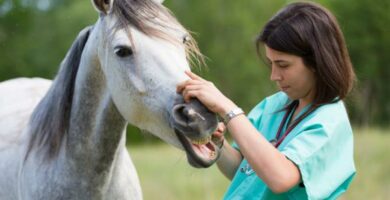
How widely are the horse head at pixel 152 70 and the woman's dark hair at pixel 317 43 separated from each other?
1.22 ft

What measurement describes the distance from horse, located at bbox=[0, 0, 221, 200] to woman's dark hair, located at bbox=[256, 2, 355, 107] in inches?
14.7

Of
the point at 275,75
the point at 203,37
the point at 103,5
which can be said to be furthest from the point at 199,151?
the point at 203,37

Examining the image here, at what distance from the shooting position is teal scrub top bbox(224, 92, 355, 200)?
8.06 feet

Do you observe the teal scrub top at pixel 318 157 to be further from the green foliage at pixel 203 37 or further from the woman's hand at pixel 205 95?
the green foliage at pixel 203 37

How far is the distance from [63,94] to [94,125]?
24cm

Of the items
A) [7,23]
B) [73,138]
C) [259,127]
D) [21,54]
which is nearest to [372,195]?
[259,127]

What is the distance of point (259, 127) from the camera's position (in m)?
2.92

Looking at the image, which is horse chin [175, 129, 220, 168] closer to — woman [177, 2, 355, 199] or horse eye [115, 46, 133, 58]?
woman [177, 2, 355, 199]

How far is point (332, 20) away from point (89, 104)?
1104 millimetres

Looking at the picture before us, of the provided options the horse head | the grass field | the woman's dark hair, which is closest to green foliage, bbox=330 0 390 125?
the grass field

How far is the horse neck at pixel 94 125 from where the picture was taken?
9.11ft

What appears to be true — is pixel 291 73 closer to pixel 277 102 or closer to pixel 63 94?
pixel 277 102

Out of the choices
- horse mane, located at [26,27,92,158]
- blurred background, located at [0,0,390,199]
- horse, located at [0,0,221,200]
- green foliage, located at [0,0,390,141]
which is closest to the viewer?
horse, located at [0,0,221,200]

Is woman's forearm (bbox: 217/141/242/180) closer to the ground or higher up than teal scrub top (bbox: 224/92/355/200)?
closer to the ground
